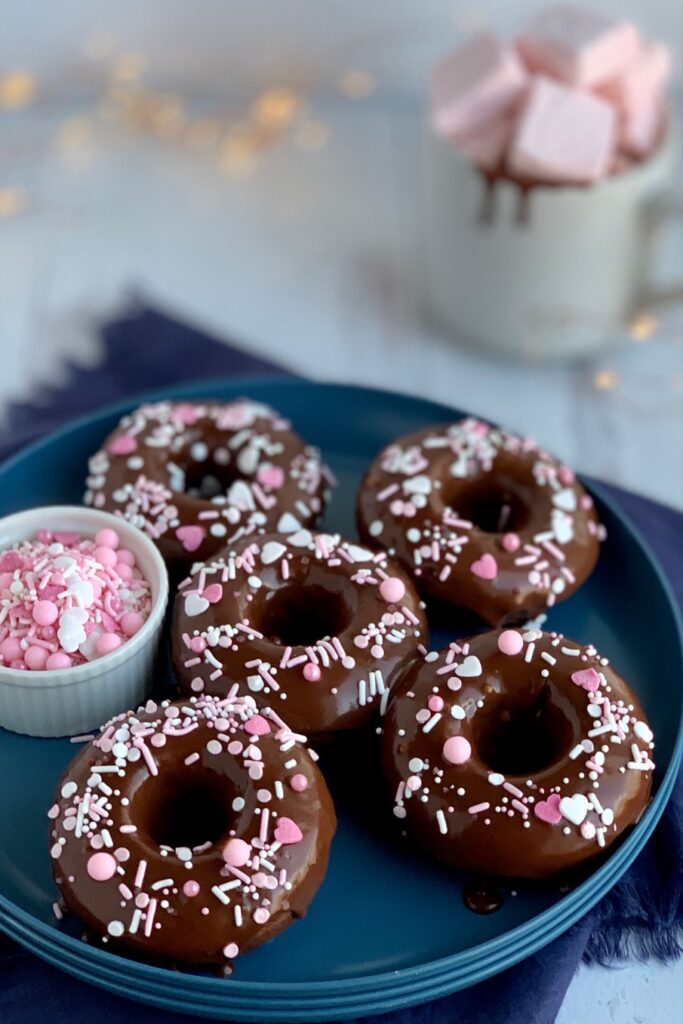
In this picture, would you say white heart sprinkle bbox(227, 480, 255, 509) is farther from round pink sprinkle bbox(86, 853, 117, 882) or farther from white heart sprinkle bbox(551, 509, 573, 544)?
round pink sprinkle bbox(86, 853, 117, 882)

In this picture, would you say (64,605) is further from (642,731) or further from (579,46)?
(579,46)

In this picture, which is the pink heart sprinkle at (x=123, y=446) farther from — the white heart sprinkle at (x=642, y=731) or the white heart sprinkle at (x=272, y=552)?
the white heart sprinkle at (x=642, y=731)

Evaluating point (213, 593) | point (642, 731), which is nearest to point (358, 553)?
point (213, 593)

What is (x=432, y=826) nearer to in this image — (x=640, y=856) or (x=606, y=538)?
(x=640, y=856)

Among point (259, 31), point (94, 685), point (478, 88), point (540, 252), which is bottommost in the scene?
point (94, 685)

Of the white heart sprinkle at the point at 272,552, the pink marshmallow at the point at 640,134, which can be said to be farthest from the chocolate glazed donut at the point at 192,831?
the pink marshmallow at the point at 640,134

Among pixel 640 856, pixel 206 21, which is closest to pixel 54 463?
pixel 640 856
